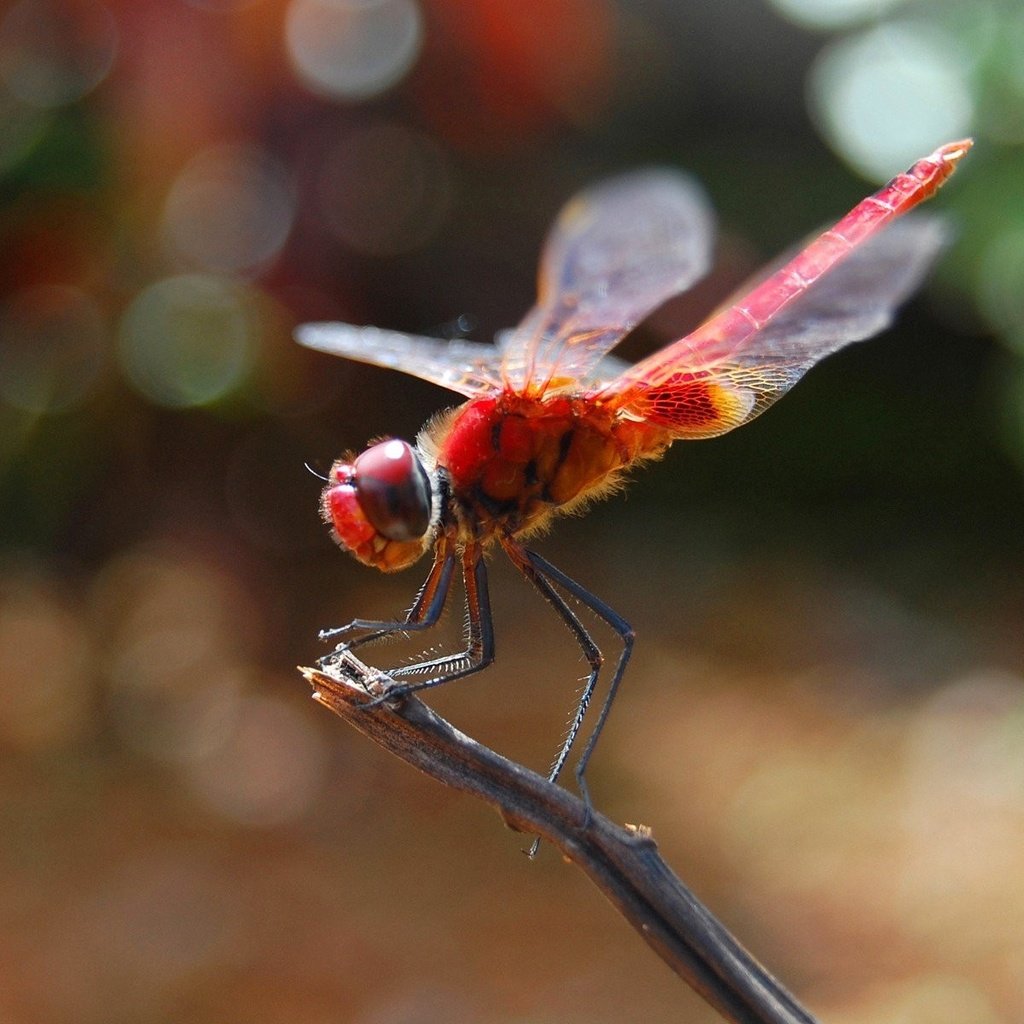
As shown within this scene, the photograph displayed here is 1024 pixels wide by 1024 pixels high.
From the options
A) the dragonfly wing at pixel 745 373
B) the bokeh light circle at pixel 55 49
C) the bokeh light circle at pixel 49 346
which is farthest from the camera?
the bokeh light circle at pixel 49 346

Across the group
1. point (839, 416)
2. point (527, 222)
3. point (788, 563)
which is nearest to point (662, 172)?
point (527, 222)

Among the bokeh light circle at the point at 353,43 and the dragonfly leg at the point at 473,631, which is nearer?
the dragonfly leg at the point at 473,631

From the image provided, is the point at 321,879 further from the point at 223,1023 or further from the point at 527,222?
the point at 527,222

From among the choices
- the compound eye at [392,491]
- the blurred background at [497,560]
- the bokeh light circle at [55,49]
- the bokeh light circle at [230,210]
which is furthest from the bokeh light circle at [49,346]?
the compound eye at [392,491]

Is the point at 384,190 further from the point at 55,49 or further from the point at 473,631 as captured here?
the point at 473,631

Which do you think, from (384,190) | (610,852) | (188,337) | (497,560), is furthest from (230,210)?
(610,852)

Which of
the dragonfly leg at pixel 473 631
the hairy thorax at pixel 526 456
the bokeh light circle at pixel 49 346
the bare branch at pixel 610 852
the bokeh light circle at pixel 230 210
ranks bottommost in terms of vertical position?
the bare branch at pixel 610 852

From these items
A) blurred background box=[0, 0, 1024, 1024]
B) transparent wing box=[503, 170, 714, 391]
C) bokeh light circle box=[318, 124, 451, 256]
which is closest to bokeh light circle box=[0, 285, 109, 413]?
blurred background box=[0, 0, 1024, 1024]

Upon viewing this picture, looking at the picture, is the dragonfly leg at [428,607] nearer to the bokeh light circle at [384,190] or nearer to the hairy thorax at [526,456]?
the hairy thorax at [526,456]
